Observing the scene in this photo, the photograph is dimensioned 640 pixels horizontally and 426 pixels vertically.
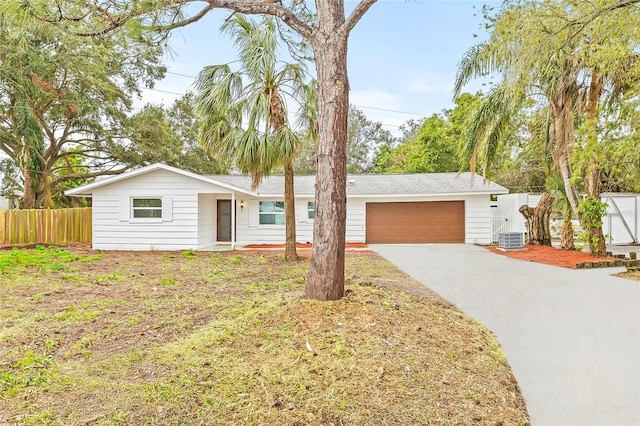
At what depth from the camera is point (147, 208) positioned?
534 inches

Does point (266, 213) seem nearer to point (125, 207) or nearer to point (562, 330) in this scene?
point (125, 207)

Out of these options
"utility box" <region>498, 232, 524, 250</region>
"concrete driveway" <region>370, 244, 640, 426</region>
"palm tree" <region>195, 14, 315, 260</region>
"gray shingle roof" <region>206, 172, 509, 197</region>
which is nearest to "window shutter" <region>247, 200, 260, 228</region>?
"gray shingle roof" <region>206, 172, 509, 197</region>

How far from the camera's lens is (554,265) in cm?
930

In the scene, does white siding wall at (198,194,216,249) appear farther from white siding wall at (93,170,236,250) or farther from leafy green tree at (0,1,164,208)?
leafy green tree at (0,1,164,208)

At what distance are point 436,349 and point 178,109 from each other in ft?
77.1

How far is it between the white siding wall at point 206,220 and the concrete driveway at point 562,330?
8234mm

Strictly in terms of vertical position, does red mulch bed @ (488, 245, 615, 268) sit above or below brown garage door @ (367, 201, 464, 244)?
below

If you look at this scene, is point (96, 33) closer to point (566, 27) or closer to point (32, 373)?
point (32, 373)

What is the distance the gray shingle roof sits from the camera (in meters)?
15.1

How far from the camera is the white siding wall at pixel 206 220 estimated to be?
45.6 feet

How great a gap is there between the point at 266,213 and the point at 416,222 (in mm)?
6294

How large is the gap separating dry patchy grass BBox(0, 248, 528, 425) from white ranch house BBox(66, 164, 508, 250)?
7.91m

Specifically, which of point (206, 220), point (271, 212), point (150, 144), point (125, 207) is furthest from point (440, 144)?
point (125, 207)

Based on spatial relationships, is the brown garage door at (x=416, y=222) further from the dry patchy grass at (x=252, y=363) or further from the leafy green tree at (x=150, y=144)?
the dry patchy grass at (x=252, y=363)
